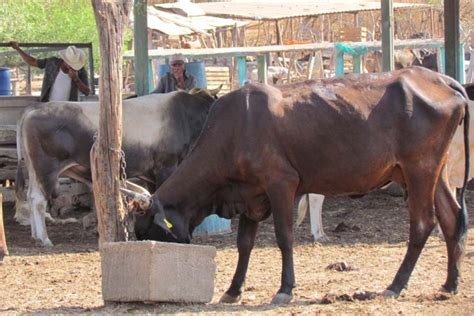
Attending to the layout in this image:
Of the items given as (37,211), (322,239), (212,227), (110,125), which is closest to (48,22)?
(37,211)

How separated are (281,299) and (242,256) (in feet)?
1.96

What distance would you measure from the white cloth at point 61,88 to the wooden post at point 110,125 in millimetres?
5710

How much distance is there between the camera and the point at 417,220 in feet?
26.2

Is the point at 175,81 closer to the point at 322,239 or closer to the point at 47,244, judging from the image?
the point at 47,244

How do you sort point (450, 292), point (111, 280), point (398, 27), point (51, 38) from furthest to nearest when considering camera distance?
point (398, 27), point (51, 38), point (450, 292), point (111, 280)

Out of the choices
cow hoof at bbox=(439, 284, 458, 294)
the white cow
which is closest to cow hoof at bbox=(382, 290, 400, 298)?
cow hoof at bbox=(439, 284, 458, 294)

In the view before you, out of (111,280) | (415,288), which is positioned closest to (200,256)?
(111,280)

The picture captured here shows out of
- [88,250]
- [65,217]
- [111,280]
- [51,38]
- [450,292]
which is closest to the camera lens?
[111,280]

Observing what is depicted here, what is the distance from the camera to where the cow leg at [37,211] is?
1139 cm

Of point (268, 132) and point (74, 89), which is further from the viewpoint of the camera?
point (74, 89)

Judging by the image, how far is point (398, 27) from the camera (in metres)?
27.9

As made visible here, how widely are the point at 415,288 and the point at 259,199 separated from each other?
4.96 ft

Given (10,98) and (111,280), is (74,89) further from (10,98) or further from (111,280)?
(111,280)

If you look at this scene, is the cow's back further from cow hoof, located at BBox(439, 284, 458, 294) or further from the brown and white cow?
the brown and white cow
